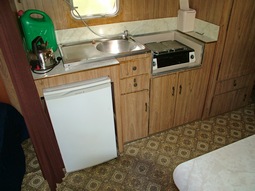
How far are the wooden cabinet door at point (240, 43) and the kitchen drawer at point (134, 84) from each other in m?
0.90

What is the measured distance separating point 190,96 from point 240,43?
2.43ft

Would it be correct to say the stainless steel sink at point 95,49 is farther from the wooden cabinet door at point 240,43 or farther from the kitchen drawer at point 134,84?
the wooden cabinet door at point 240,43

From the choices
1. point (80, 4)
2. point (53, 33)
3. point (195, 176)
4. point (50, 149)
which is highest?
point (80, 4)

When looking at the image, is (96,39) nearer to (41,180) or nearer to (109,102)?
(109,102)

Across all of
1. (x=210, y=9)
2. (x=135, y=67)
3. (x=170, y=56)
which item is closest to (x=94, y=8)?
(x=135, y=67)

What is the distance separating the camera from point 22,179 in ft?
5.90

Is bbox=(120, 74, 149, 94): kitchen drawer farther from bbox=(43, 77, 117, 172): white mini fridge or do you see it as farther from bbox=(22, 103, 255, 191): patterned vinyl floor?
bbox=(22, 103, 255, 191): patterned vinyl floor

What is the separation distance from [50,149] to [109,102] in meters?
0.60

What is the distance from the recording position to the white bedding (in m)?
1.08

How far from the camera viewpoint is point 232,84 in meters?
2.37

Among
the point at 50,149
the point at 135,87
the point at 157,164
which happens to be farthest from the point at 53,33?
the point at 157,164

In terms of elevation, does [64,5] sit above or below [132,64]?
above

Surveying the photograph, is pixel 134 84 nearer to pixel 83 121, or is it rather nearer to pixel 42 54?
pixel 83 121

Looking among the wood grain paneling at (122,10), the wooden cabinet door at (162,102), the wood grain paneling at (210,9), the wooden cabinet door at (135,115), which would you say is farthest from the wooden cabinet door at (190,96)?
the wood grain paneling at (122,10)
